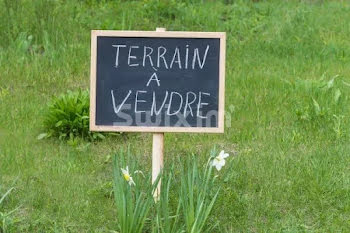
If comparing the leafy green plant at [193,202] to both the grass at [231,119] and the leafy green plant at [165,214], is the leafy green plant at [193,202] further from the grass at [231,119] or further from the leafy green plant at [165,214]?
the grass at [231,119]

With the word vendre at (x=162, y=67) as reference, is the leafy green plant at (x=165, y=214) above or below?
below

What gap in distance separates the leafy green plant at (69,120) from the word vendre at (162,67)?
49.0 inches

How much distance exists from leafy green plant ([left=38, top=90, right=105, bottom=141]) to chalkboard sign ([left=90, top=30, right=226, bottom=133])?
1215 millimetres

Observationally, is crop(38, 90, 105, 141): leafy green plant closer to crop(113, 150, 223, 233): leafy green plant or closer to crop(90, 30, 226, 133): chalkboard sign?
crop(90, 30, 226, 133): chalkboard sign

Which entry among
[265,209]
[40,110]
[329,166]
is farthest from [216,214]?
[40,110]

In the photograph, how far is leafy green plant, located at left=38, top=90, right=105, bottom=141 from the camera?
212 inches

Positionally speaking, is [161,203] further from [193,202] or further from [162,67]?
[162,67]

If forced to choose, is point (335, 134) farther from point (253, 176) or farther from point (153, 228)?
point (153, 228)

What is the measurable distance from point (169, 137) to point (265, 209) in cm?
132

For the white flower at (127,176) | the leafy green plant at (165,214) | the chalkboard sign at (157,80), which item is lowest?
the leafy green plant at (165,214)

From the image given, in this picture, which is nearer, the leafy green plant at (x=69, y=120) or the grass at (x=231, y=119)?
the grass at (x=231, y=119)

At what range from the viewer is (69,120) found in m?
5.41

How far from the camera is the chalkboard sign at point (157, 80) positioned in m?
4.16

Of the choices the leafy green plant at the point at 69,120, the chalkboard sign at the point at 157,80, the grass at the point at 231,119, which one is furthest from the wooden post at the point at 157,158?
the leafy green plant at the point at 69,120
